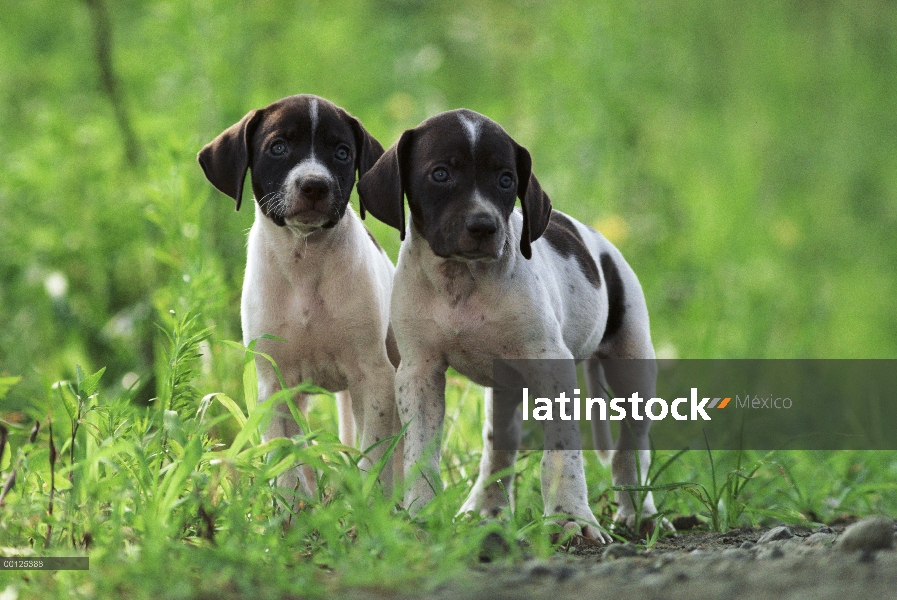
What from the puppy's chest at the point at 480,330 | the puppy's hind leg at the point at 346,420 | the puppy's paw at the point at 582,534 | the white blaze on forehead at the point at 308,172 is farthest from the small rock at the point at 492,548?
the puppy's hind leg at the point at 346,420

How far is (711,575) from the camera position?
120 inches

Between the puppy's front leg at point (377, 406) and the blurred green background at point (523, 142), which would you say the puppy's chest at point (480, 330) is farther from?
the blurred green background at point (523, 142)

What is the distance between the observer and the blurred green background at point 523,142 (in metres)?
7.30

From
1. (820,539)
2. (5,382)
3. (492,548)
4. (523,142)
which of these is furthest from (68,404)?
(523,142)

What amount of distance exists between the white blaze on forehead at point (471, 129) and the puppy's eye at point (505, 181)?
0.17 m

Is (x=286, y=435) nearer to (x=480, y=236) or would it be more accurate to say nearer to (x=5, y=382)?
(x=5, y=382)

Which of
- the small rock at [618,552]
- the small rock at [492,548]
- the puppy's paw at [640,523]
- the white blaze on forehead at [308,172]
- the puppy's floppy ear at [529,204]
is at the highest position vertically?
the white blaze on forehead at [308,172]

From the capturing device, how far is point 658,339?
915 cm

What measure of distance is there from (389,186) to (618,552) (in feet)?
5.51

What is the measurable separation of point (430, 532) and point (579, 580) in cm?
80

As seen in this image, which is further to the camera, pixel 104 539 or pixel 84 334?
pixel 84 334

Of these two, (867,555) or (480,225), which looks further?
(480,225)

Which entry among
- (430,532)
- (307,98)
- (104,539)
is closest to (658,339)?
(307,98)

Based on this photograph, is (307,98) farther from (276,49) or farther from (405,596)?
(276,49)
